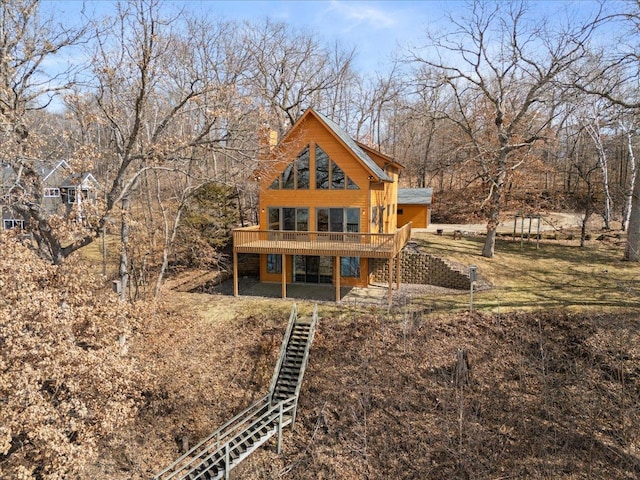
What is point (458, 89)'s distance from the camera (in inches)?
964

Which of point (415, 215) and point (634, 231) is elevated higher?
point (415, 215)

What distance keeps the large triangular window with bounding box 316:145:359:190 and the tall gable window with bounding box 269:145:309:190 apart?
0.60 metres

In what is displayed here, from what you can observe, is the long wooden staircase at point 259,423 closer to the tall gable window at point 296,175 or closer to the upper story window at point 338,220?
the upper story window at point 338,220

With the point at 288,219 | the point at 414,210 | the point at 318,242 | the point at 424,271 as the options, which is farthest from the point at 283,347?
the point at 414,210

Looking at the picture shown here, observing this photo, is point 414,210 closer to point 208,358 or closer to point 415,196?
point 415,196

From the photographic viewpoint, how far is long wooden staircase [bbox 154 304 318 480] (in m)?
11.3

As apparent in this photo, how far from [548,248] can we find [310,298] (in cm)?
1740

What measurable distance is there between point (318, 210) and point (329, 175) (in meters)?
1.78

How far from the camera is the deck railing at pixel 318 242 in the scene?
17688mm

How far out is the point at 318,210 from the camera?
1997 centimetres

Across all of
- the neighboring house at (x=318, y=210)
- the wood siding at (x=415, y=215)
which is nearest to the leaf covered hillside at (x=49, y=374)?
the neighboring house at (x=318, y=210)

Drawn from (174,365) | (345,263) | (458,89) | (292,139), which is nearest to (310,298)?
(345,263)

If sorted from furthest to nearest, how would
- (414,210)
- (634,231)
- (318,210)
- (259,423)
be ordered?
(414,210) → (634,231) → (318,210) → (259,423)

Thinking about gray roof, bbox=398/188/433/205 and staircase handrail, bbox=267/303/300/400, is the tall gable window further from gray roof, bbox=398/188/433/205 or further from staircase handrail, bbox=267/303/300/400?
gray roof, bbox=398/188/433/205
